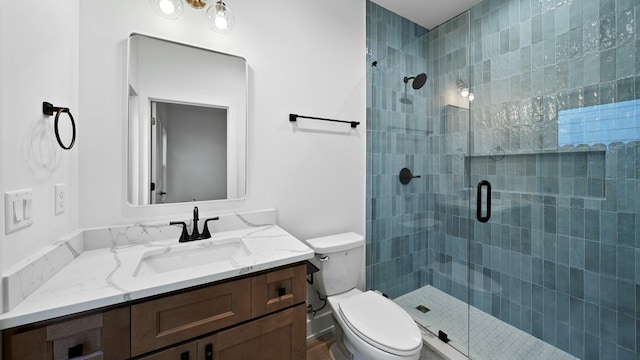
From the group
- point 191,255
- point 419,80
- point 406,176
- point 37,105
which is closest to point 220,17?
point 37,105

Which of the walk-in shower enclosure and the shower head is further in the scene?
the shower head

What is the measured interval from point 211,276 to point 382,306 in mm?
988

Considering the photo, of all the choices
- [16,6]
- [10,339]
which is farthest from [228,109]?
[10,339]

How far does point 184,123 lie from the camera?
51.6 inches

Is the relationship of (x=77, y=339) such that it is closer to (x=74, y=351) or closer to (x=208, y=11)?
(x=74, y=351)

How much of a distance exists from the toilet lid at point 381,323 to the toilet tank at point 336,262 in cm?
14

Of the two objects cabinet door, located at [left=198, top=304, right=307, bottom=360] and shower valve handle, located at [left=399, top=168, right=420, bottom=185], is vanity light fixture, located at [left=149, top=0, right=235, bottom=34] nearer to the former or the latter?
cabinet door, located at [left=198, top=304, right=307, bottom=360]

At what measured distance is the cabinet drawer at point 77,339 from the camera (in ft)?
2.10

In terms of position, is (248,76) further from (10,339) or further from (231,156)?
(10,339)

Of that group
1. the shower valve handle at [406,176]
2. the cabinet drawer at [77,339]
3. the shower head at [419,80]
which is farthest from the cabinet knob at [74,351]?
the shower head at [419,80]

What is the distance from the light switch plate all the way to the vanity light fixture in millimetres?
972

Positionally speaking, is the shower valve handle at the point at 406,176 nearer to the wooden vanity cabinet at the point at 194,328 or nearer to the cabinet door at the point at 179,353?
the wooden vanity cabinet at the point at 194,328

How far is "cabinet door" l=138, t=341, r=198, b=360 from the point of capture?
0.79 meters

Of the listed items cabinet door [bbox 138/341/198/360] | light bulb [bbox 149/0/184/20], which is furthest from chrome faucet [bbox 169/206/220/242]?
light bulb [bbox 149/0/184/20]
